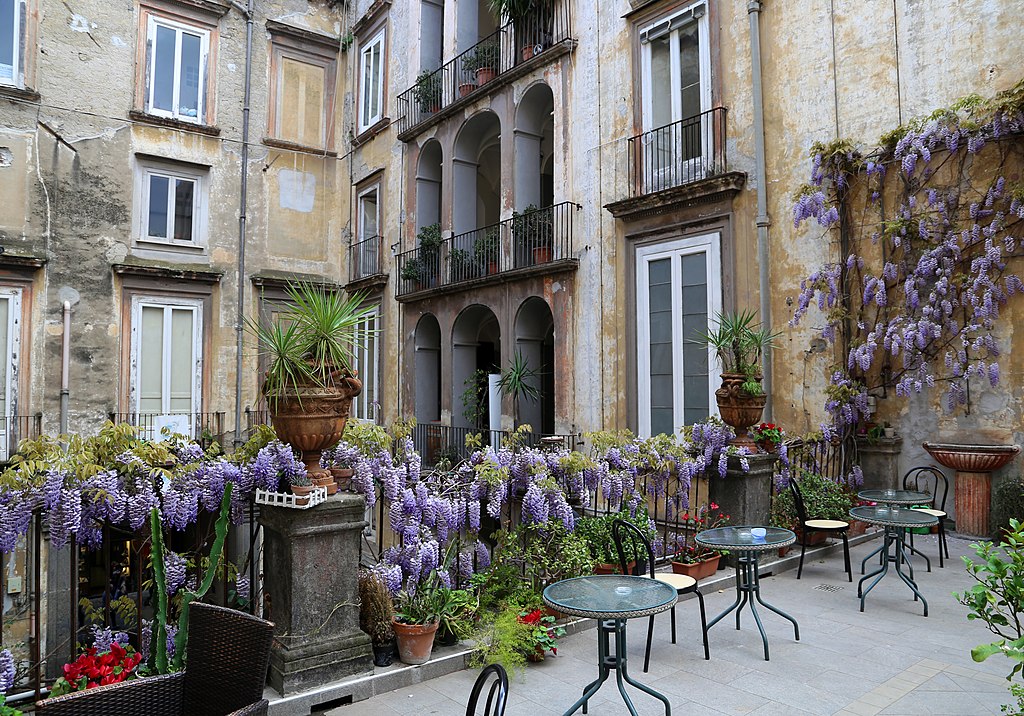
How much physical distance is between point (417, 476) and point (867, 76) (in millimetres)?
7551

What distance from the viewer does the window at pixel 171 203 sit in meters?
15.6

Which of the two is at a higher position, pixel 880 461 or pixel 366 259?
pixel 366 259

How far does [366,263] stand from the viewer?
17844 millimetres

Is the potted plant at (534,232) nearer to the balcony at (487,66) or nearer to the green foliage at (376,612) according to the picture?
the balcony at (487,66)

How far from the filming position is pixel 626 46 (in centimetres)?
1160

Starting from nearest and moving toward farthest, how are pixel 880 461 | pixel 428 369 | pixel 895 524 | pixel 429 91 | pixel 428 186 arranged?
pixel 895 524 → pixel 880 461 → pixel 429 91 → pixel 428 369 → pixel 428 186

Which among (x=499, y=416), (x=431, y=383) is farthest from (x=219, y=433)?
(x=499, y=416)

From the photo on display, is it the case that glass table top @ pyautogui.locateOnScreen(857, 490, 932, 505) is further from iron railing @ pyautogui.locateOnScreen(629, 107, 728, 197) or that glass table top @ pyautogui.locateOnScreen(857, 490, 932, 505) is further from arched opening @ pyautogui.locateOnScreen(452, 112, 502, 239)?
arched opening @ pyautogui.locateOnScreen(452, 112, 502, 239)

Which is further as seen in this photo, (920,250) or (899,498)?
(920,250)

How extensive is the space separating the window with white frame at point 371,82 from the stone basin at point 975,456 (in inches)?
564

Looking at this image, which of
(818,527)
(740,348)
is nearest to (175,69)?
(740,348)

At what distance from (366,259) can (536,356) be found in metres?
6.26

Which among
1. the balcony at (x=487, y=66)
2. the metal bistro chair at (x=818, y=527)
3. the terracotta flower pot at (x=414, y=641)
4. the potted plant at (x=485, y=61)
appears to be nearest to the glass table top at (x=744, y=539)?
the metal bistro chair at (x=818, y=527)

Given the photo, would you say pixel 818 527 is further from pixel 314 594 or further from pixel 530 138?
pixel 530 138
